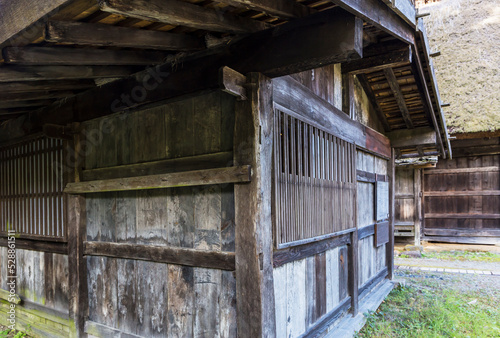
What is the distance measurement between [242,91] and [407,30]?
199 cm

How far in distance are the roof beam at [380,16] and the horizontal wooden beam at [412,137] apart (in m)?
3.30

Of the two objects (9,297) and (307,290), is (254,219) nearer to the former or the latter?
(307,290)

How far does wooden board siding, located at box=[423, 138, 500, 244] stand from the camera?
10500 mm

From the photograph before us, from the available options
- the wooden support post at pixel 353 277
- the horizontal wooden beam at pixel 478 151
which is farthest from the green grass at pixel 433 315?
the horizontal wooden beam at pixel 478 151

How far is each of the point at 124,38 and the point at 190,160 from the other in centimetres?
115

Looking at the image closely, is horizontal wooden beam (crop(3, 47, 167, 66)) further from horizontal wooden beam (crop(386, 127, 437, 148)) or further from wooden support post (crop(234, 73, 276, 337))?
horizontal wooden beam (crop(386, 127, 437, 148))

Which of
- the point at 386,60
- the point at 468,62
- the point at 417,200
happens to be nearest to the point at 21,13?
the point at 386,60

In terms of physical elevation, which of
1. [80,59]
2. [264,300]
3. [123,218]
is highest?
[80,59]

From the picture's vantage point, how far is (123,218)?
3684 millimetres

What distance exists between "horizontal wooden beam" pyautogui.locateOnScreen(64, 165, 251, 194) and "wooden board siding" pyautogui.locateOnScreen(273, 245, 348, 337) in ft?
2.98

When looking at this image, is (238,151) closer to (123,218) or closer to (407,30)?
(123,218)

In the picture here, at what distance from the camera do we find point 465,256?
9820 mm

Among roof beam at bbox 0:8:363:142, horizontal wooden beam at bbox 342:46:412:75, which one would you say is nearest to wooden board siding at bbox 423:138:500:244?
horizontal wooden beam at bbox 342:46:412:75

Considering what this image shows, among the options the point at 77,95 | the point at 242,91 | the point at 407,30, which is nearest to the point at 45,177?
the point at 77,95
